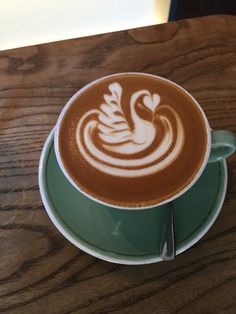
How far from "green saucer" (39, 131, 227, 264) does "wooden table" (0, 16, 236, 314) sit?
0.04 metres

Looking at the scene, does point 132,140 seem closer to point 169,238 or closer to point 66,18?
point 169,238

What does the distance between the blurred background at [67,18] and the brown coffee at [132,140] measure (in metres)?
1.11

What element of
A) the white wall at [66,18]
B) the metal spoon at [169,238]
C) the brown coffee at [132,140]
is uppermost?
the brown coffee at [132,140]

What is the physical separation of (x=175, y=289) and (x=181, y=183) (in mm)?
178

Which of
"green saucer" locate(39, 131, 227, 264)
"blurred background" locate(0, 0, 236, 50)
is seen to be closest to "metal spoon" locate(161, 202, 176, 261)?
"green saucer" locate(39, 131, 227, 264)

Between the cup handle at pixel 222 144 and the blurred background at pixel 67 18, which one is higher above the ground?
the cup handle at pixel 222 144

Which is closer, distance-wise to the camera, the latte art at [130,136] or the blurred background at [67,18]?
the latte art at [130,136]

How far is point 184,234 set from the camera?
616 millimetres

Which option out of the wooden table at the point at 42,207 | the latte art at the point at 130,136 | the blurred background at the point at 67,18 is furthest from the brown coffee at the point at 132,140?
the blurred background at the point at 67,18

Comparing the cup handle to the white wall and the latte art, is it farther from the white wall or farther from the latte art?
the white wall

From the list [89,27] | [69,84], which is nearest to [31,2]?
[89,27]

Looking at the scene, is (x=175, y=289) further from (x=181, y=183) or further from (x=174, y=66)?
(x=174, y=66)

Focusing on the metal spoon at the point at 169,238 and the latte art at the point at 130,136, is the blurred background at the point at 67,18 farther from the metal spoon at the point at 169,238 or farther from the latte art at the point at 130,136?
the metal spoon at the point at 169,238

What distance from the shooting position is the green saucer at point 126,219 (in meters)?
0.61
